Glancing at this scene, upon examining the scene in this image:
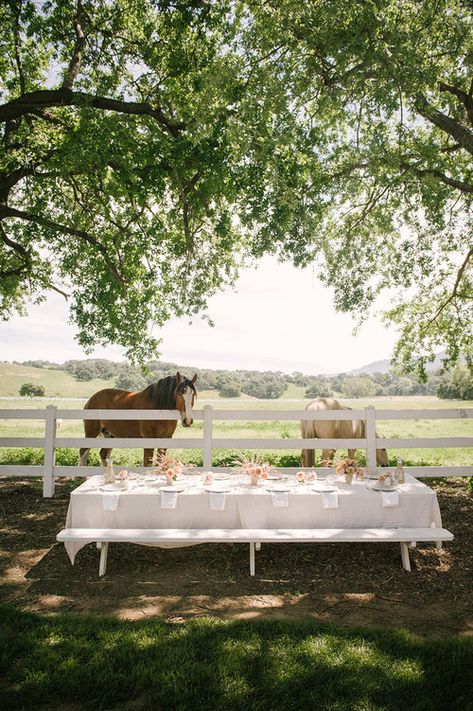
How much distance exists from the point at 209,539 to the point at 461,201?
1068cm

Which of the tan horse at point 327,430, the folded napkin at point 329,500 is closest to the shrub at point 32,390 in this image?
the tan horse at point 327,430

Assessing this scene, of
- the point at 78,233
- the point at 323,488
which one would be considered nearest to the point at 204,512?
the point at 323,488

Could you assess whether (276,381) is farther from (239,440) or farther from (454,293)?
(239,440)

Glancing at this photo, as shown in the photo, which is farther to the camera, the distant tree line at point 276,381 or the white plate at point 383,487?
the distant tree line at point 276,381

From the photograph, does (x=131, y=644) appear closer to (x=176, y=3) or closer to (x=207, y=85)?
(x=207, y=85)

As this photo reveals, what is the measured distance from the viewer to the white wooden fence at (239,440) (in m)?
7.30

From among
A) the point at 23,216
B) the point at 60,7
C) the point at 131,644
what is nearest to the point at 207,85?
the point at 60,7

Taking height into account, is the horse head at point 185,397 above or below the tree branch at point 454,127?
below

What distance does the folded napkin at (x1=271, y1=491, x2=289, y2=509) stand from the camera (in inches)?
210

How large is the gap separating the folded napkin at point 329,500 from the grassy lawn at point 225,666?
1476 millimetres

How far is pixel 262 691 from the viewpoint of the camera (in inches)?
122

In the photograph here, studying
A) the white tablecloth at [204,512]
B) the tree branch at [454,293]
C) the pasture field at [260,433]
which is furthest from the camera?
the pasture field at [260,433]

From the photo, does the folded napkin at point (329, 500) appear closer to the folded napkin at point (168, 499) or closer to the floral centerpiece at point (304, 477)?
the floral centerpiece at point (304, 477)

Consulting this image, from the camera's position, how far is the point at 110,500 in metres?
5.35
